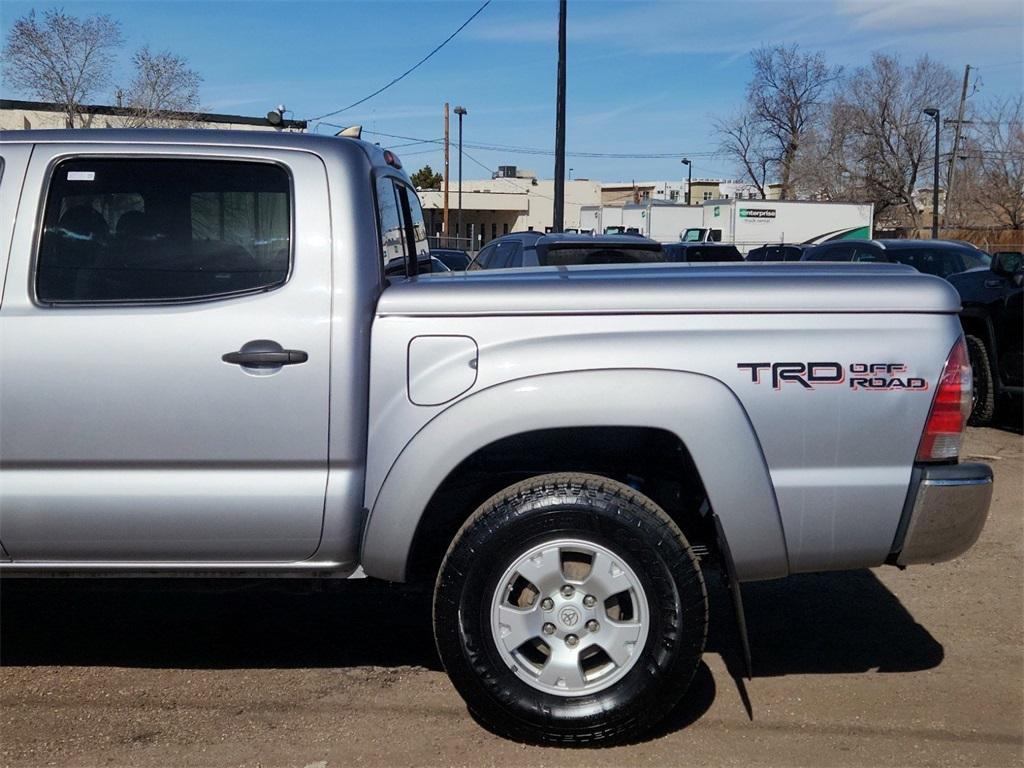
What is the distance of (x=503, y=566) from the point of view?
12.1ft

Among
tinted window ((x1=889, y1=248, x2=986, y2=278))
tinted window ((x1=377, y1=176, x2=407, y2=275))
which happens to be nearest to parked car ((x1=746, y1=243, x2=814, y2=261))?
tinted window ((x1=889, y1=248, x2=986, y2=278))

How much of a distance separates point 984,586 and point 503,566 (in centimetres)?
314

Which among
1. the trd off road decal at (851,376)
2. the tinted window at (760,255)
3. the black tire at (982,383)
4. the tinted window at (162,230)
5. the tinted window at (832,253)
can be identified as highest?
the tinted window at (162,230)

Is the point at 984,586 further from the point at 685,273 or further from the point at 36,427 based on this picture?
the point at 36,427

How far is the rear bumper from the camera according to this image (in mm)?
3707

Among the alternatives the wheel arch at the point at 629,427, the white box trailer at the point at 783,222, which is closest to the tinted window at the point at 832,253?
the wheel arch at the point at 629,427

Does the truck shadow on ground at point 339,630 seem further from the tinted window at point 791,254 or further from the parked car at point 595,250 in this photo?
the tinted window at point 791,254

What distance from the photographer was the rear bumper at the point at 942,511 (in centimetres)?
371

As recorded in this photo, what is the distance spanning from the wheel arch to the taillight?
1.77 feet

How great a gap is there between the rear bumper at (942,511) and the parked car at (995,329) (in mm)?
6425

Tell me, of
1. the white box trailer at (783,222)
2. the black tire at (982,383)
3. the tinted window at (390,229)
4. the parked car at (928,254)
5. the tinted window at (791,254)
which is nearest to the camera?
the tinted window at (390,229)

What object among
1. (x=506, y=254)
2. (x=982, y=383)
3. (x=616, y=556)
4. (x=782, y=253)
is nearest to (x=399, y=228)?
(x=616, y=556)

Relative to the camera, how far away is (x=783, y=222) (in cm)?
4372

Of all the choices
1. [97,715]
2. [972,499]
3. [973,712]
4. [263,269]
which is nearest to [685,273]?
[972,499]
